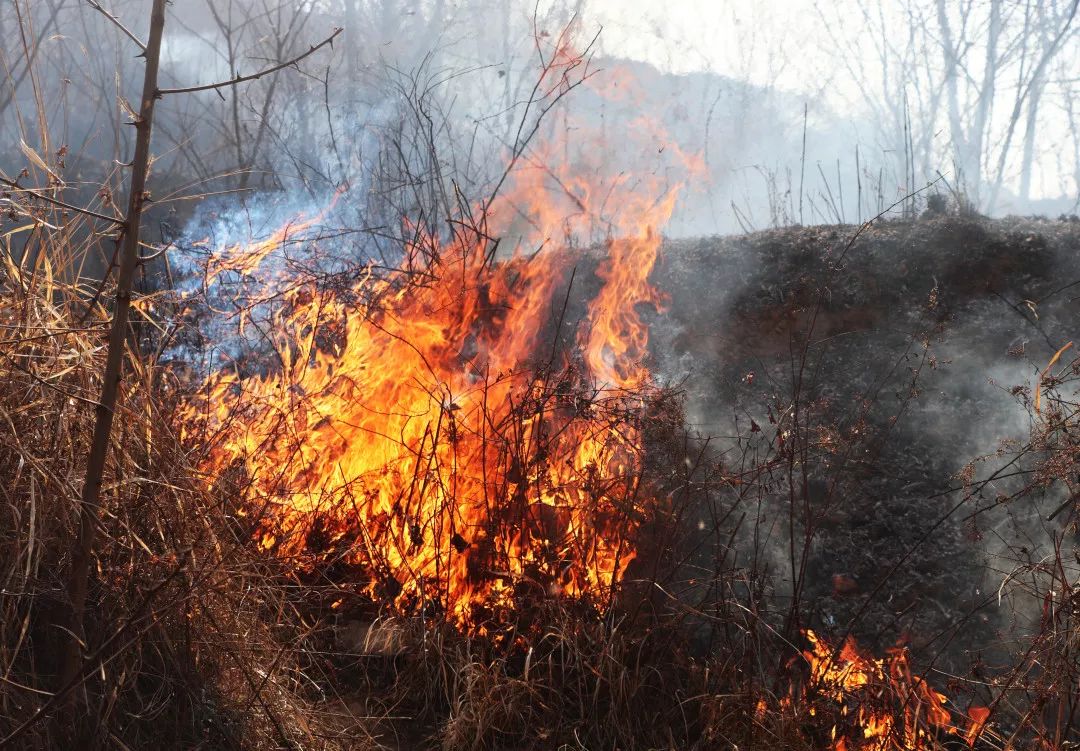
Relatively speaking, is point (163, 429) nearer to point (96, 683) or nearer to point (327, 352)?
point (96, 683)

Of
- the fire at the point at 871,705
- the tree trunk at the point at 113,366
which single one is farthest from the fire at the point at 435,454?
the fire at the point at 871,705

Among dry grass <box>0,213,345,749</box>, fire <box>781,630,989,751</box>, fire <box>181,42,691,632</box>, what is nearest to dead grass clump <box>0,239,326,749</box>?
dry grass <box>0,213,345,749</box>

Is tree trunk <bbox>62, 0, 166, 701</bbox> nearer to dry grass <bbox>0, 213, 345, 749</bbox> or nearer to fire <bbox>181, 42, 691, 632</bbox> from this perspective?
dry grass <bbox>0, 213, 345, 749</bbox>

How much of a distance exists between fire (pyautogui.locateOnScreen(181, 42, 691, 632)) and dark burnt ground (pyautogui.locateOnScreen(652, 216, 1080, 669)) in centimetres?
63

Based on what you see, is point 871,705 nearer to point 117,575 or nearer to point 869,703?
point 869,703

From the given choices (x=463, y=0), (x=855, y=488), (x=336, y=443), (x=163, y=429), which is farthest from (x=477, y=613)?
(x=463, y=0)

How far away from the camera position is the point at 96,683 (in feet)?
6.57

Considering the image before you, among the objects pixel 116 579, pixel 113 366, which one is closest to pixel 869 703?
pixel 116 579

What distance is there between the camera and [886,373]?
4531mm

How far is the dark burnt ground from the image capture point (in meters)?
3.51

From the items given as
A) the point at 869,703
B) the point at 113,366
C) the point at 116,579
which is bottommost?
the point at 869,703

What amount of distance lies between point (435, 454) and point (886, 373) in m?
2.71

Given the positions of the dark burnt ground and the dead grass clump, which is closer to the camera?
the dead grass clump

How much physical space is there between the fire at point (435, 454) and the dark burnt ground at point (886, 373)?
63 cm
